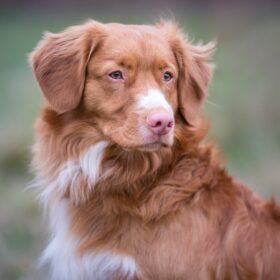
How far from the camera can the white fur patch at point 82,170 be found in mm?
6340

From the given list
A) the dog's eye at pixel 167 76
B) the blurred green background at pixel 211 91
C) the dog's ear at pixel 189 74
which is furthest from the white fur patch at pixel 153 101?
the blurred green background at pixel 211 91

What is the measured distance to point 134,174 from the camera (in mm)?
6371

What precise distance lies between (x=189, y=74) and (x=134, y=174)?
821 millimetres

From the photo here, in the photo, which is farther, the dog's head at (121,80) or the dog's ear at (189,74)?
the dog's ear at (189,74)

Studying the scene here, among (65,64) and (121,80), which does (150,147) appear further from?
(65,64)

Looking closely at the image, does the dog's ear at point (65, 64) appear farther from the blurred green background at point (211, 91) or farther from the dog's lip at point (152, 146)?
the blurred green background at point (211, 91)

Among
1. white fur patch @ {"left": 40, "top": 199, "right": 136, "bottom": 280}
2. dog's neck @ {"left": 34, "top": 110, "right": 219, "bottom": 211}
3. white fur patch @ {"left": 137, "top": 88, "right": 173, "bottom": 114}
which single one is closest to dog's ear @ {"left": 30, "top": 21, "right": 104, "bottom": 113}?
dog's neck @ {"left": 34, "top": 110, "right": 219, "bottom": 211}

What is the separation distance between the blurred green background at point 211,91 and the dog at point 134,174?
1971 mm

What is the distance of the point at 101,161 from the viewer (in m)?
6.35

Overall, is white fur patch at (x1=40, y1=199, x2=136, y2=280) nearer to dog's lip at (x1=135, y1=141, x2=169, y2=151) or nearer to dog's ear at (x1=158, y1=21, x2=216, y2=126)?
dog's lip at (x1=135, y1=141, x2=169, y2=151)

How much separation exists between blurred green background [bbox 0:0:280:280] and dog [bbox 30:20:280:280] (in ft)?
6.47

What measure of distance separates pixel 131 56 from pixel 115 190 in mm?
904

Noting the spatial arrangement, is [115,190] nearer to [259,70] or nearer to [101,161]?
[101,161]

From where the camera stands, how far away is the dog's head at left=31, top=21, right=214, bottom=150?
19.9 feet
